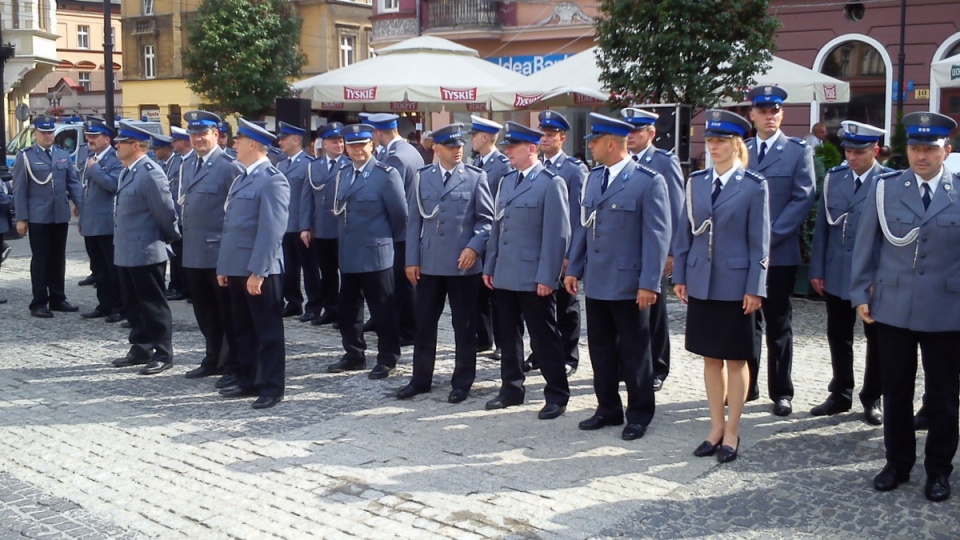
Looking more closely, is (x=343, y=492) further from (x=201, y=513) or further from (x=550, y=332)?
(x=550, y=332)

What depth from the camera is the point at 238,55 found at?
34.7 meters

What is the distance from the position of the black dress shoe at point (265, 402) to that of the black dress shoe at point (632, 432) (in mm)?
2546

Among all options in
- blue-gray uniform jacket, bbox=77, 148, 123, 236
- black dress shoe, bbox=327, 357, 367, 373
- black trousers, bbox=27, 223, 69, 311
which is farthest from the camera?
black trousers, bbox=27, 223, 69, 311

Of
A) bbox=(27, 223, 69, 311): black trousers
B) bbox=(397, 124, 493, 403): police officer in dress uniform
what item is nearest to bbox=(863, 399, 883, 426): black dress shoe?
bbox=(397, 124, 493, 403): police officer in dress uniform

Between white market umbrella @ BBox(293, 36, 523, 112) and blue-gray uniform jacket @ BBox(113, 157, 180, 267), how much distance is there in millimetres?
7693

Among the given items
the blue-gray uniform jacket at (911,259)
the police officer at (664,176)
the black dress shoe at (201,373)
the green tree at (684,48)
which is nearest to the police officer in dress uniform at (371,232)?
the black dress shoe at (201,373)

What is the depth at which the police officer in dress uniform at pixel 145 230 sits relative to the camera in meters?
9.20

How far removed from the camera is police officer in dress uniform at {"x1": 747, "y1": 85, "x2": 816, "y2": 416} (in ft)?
24.6

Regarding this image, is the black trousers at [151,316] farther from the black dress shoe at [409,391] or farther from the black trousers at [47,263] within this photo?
the black trousers at [47,263]

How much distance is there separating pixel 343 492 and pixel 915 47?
1840 centimetres

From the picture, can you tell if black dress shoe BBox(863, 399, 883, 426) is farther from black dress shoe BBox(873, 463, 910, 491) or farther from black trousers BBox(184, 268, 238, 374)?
black trousers BBox(184, 268, 238, 374)

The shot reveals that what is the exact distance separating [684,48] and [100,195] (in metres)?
7.62

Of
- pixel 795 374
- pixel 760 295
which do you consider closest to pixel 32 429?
pixel 760 295

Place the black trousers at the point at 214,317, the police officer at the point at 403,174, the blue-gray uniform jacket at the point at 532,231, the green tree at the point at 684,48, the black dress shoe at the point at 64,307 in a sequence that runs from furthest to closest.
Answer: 1. the green tree at the point at 684,48
2. the black dress shoe at the point at 64,307
3. the police officer at the point at 403,174
4. the black trousers at the point at 214,317
5. the blue-gray uniform jacket at the point at 532,231
